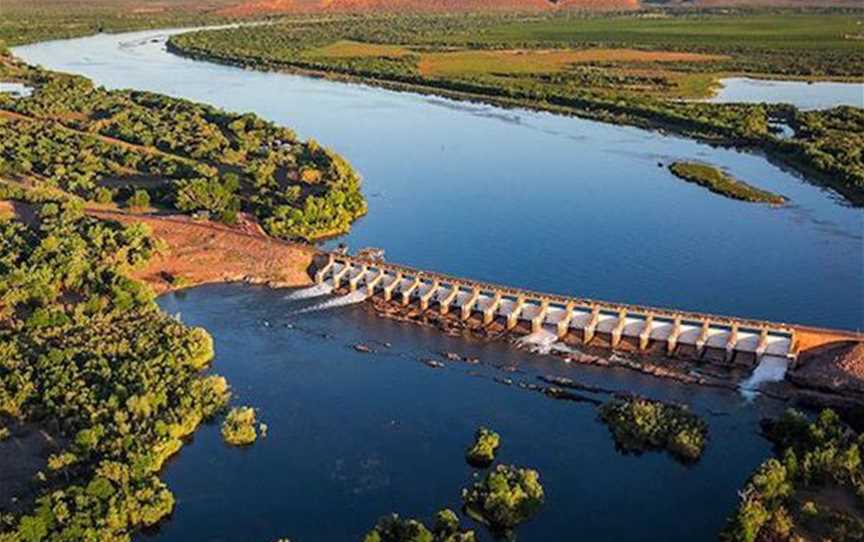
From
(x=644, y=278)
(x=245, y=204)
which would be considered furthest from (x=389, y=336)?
(x=245, y=204)

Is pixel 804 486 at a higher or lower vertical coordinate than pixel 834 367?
lower

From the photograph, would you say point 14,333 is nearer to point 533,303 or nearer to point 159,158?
point 533,303

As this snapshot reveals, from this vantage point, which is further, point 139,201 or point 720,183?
point 720,183

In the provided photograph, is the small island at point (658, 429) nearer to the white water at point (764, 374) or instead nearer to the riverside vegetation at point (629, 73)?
the white water at point (764, 374)

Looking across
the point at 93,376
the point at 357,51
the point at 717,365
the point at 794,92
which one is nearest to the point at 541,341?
the point at 717,365

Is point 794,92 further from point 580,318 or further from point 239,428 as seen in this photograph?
point 239,428

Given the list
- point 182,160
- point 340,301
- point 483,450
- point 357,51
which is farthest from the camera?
point 357,51

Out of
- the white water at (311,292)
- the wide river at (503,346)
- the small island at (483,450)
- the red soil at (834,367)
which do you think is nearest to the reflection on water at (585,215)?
the wide river at (503,346)
